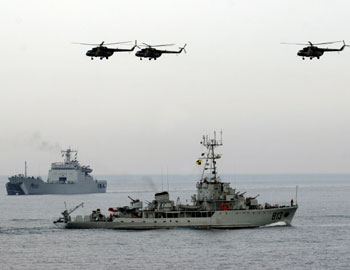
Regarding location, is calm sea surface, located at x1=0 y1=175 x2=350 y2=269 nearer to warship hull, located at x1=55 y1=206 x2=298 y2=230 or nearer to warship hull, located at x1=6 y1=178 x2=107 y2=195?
warship hull, located at x1=55 y1=206 x2=298 y2=230

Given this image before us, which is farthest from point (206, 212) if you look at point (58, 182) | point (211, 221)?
point (58, 182)

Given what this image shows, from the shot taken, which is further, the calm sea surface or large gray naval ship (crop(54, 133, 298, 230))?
large gray naval ship (crop(54, 133, 298, 230))

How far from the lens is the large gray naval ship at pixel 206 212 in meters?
75.1

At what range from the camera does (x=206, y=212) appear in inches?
2963

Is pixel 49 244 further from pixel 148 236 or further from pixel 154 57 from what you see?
pixel 154 57

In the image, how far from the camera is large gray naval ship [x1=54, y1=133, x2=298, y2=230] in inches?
2955

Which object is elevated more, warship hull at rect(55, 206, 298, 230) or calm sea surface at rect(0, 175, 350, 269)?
warship hull at rect(55, 206, 298, 230)

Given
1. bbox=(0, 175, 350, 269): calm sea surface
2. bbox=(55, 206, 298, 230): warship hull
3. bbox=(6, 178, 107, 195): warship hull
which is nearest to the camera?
bbox=(0, 175, 350, 269): calm sea surface

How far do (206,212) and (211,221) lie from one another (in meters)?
1.20

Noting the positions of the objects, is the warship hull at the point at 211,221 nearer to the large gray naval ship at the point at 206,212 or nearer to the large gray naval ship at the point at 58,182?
the large gray naval ship at the point at 206,212

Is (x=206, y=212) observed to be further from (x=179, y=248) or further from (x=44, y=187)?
(x=44, y=187)

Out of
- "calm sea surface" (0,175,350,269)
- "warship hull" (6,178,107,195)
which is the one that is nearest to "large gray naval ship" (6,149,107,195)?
"warship hull" (6,178,107,195)

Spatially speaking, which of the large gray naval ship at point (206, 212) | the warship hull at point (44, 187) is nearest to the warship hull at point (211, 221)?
the large gray naval ship at point (206, 212)

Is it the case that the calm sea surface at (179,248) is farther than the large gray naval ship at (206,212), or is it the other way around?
the large gray naval ship at (206,212)
